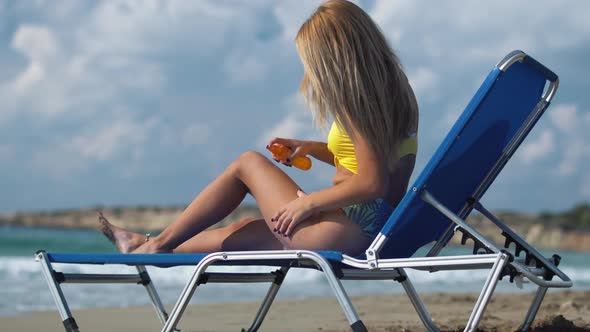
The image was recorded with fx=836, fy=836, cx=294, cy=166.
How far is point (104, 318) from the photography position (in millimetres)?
6613

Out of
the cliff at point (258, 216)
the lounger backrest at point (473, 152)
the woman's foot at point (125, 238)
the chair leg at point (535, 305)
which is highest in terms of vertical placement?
the cliff at point (258, 216)

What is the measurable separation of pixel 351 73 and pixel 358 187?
0.44 m

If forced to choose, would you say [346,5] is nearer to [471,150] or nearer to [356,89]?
[356,89]

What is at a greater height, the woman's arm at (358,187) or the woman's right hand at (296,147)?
the woman's right hand at (296,147)

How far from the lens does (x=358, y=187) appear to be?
320 cm

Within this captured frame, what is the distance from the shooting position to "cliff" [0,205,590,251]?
2052 inches

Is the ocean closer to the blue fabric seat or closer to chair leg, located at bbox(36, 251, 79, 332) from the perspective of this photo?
chair leg, located at bbox(36, 251, 79, 332)

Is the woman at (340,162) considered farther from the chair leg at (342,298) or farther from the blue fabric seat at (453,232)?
→ the chair leg at (342,298)

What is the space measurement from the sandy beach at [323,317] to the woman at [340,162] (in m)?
1.71

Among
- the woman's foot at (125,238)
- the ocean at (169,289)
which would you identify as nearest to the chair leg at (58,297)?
the woman's foot at (125,238)

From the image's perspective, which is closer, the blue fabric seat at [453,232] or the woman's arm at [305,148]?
the blue fabric seat at [453,232]

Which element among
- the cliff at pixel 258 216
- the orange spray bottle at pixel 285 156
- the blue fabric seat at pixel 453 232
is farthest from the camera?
the cliff at pixel 258 216

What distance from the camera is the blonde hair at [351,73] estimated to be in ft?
10.6

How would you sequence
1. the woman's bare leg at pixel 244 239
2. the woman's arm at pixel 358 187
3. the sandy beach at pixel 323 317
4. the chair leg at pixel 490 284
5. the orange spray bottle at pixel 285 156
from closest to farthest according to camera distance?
the chair leg at pixel 490 284 < the woman's arm at pixel 358 187 < the woman's bare leg at pixel 244 239 < the orange spray bottle at pixel 285 156 < the sandy beach at pixel 323 317
